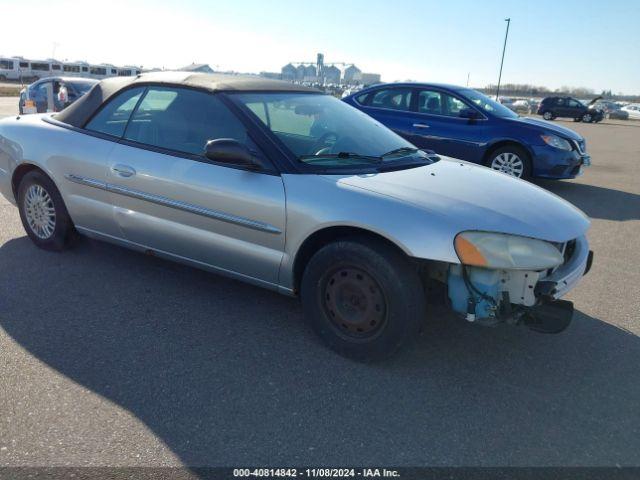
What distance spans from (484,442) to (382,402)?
0.52 meters

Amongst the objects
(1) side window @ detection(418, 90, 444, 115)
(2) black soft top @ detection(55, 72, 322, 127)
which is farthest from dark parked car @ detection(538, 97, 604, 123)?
(2) black soft top @ detection(55, 72, 322, 127)

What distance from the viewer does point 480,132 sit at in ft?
26.6

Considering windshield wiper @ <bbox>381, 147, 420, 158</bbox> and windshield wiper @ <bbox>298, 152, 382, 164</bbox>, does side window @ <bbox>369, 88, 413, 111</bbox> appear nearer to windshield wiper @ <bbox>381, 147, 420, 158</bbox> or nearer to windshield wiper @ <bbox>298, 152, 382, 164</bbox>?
windshield wiper @ <bbox>381, 147, 420, 158</bbox>

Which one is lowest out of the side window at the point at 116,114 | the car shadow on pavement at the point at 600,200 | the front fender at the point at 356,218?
the car shadow on pavement at the point at 600,200

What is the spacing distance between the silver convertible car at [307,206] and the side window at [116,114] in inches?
0.4

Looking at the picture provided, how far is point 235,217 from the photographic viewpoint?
3.23 metres

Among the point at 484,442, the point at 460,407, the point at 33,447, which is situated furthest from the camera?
the point at 460,407

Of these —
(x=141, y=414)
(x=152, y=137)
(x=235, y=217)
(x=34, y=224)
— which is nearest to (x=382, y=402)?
(x=141, y=414)

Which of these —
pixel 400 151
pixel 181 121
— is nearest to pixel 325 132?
pixel 400 151

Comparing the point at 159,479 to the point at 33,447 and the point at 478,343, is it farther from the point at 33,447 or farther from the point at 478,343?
the point at 478,343

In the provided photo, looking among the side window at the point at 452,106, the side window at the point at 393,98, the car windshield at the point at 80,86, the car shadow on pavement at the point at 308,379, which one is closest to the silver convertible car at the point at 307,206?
the car shadow on pavement at the point at 308,379

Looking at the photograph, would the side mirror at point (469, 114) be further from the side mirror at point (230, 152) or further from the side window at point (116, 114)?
the side mirror at point (230, 152)

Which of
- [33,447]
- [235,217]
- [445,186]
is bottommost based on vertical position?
[33,447]

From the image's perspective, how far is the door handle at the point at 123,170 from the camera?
3623 mm
